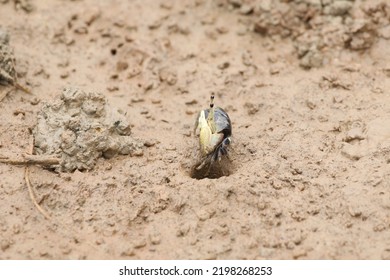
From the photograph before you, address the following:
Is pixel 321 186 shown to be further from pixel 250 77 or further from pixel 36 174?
pixel 36 174

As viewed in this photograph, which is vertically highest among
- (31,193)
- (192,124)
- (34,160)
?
(192,124)

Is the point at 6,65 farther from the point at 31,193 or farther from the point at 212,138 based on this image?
the point at 212,138

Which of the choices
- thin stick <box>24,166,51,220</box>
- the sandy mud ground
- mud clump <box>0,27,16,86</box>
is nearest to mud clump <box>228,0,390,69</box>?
the sandy mud ground

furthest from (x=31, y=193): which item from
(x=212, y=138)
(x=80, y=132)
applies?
(x=212, y=138)

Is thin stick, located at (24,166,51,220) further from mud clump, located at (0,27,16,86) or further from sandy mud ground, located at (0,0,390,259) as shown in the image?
mud clump, located at (0,27,16,86)

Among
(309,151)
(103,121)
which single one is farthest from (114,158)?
(309,151)

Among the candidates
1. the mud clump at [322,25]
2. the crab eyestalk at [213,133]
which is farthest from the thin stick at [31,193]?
the mud clump at [322,25]

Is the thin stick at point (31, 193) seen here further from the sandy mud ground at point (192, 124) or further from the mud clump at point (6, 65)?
the mud clump at point (6, 65)
